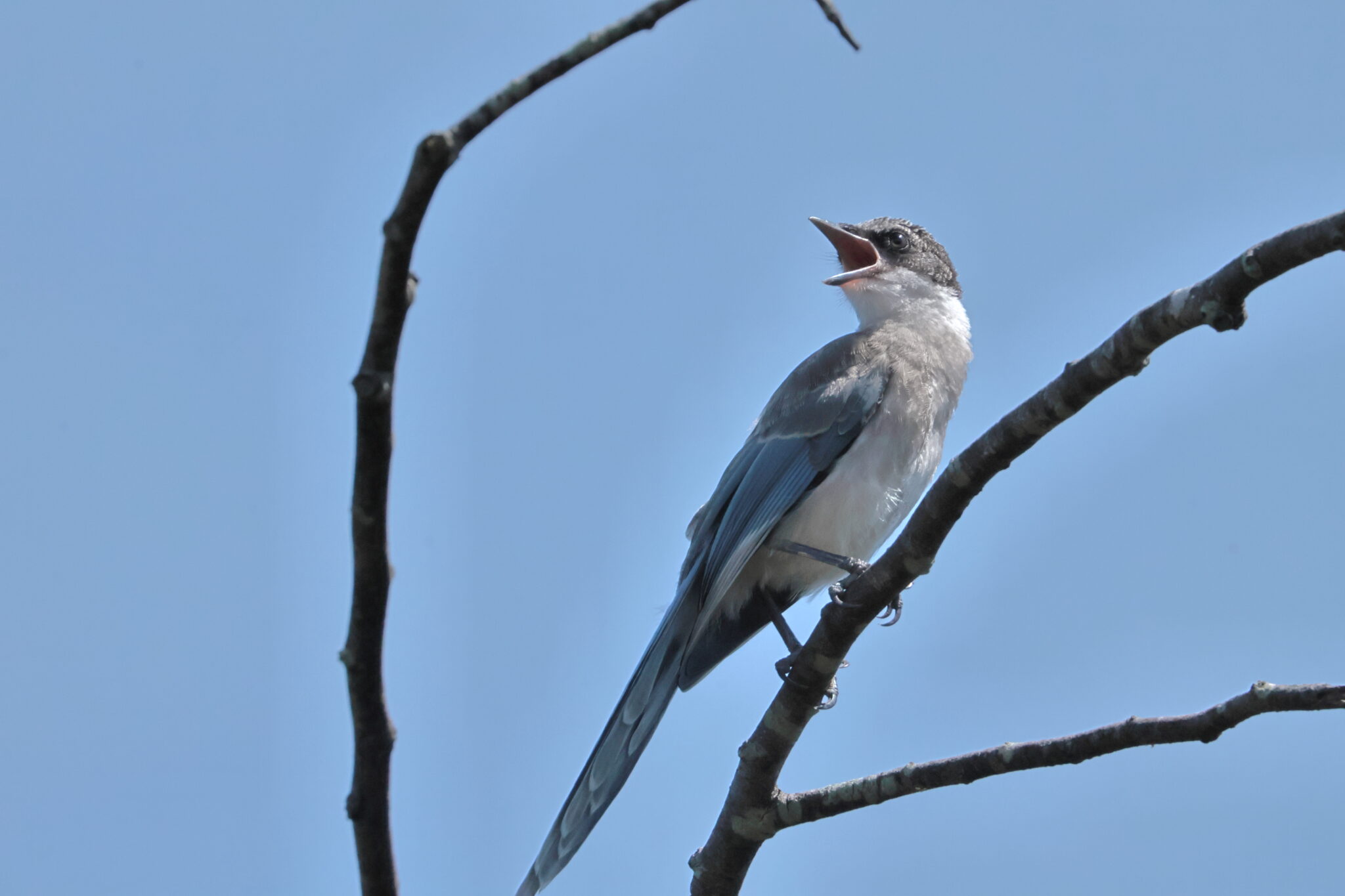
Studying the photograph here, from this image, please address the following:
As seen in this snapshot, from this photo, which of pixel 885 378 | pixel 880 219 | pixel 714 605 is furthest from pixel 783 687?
pixel 880 219

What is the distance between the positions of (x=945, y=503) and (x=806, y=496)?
7.31 feet

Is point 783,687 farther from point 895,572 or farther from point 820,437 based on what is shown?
point 820,437

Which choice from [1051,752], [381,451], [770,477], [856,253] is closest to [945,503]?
[1051,752]

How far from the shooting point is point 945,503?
12.1 ft

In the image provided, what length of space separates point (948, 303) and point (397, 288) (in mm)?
5231

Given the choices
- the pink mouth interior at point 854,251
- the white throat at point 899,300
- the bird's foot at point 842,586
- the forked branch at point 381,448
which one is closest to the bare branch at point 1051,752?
the bird's foot at point 842,586

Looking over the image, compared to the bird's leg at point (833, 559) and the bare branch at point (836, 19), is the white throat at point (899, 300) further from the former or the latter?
the bare branch at point (836, 19)

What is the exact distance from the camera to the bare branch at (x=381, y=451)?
8.22 feet

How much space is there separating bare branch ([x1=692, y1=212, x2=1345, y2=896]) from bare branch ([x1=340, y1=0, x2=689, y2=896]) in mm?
1472

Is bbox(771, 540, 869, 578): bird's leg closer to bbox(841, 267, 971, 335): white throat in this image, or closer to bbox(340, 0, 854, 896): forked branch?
bbox(841, 267, 971, 335): white throat

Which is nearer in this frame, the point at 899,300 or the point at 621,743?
the point at 621,743

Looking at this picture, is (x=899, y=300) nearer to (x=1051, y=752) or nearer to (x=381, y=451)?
(x=1051, y=752)

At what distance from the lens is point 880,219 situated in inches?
305

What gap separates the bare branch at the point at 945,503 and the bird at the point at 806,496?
3.02ft
